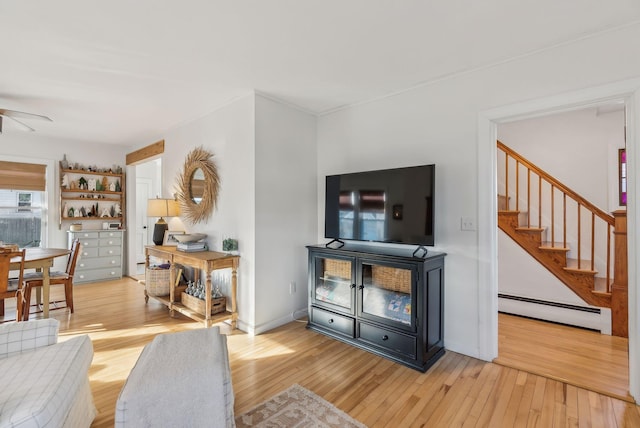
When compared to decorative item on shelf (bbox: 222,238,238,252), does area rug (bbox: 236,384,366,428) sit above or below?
below

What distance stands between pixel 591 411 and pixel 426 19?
264cm

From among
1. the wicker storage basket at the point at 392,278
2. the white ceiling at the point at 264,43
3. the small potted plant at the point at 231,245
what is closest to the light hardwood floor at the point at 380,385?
the wicker storage basket at the point at 392,278

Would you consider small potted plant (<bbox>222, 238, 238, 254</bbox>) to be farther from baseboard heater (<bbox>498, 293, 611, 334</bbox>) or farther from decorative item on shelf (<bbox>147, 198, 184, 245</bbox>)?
baseboard heater (<bbox>498, 293, 611, 334</bbox>)

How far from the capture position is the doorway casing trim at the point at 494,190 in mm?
2025

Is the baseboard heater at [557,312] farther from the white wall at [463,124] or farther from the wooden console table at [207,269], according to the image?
the wooden console table at [207,269]

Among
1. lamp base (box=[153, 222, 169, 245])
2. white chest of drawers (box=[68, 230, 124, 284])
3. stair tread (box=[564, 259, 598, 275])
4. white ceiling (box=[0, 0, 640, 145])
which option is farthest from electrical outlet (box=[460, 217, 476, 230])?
white chest of drawers (box=[68, 230, 124, 284])

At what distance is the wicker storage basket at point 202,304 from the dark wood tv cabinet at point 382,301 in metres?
0.97

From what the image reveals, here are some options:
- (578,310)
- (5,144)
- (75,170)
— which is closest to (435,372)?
(578,310)

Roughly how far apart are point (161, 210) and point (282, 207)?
1659 millimetres

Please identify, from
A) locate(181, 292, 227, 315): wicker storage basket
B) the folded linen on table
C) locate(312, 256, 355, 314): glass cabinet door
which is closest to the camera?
the folded linen on table

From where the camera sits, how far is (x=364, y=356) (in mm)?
2703

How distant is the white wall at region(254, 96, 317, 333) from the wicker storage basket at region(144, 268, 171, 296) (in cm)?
152

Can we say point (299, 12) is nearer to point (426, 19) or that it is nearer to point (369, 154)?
point (426, 19)

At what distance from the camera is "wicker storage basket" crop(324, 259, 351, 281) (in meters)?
3.02
